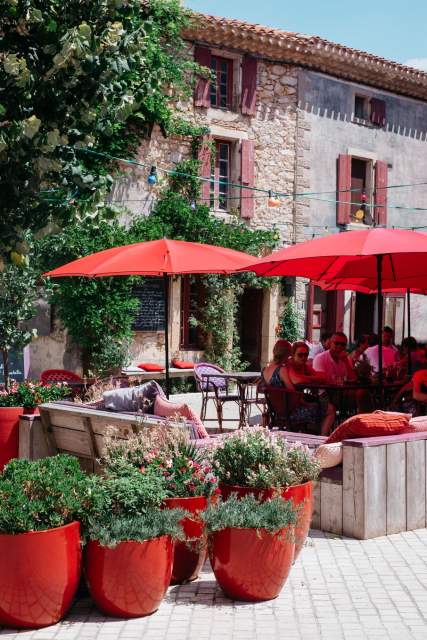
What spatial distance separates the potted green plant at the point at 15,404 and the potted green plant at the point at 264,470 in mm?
2898

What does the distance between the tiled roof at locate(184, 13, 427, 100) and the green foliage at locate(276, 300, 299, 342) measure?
202 inches

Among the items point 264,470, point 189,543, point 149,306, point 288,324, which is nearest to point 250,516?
point 189,543

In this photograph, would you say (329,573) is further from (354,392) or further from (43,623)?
(354,392)

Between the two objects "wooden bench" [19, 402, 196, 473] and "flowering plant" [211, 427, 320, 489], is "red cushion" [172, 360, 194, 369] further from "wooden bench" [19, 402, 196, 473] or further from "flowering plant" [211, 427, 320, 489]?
"flowering plant" [211, 427, 320, 489]

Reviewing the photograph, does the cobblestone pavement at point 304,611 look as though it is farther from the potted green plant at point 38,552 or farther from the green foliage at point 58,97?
the green foliage at point 58,97

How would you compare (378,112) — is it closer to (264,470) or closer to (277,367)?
(277,367)

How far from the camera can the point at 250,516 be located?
4570mm

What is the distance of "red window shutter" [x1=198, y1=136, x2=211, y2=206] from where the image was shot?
17594 mm

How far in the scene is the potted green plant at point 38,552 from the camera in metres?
4.19

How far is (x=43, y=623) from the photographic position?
4.28m

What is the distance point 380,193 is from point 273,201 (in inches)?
152

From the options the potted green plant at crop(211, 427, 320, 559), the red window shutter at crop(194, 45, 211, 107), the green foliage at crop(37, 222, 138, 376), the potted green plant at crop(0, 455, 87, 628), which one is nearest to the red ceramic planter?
the potted green plant at crop(211, 427, 320, 559)

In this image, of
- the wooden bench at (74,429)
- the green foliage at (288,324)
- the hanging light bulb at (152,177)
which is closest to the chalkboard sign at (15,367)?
the hanging light bulb at (152,177)

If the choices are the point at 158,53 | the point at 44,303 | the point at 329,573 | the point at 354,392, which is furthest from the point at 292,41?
the point at 329,573
